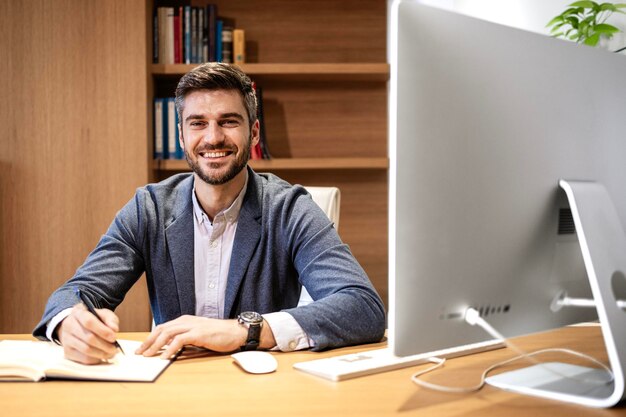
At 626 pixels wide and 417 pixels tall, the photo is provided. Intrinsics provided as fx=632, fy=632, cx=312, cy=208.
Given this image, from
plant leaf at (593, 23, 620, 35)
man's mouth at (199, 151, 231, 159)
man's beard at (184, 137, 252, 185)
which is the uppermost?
plant leaf at (593, 23, 620, 35)

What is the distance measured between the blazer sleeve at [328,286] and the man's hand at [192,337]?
0.14m

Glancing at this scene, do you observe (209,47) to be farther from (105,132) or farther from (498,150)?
(498,150)

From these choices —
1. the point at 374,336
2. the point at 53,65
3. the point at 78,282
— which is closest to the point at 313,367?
the point at 374,336

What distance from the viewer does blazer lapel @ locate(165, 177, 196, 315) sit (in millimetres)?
1672

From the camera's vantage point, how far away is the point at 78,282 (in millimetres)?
1480

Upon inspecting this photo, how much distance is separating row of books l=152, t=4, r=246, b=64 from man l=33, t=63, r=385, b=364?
1.44 m

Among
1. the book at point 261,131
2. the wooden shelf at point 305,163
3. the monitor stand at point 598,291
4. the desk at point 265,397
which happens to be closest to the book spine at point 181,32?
the book at point 261,131

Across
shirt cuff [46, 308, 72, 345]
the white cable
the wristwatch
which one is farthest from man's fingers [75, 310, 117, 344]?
the white cable

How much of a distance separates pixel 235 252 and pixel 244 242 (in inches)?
1.4

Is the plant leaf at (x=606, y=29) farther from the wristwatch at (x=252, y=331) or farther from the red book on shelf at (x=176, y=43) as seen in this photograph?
the red book on shelf at (x=176, y=43)

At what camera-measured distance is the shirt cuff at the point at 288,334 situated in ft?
4.05

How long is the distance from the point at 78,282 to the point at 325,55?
2264 millimetres

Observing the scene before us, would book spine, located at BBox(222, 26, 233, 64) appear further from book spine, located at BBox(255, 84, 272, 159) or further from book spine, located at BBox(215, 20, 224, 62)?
book spine, located at BBox(255, 84, 272, 159)

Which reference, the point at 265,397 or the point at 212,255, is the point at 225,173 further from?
the point at 265,397
